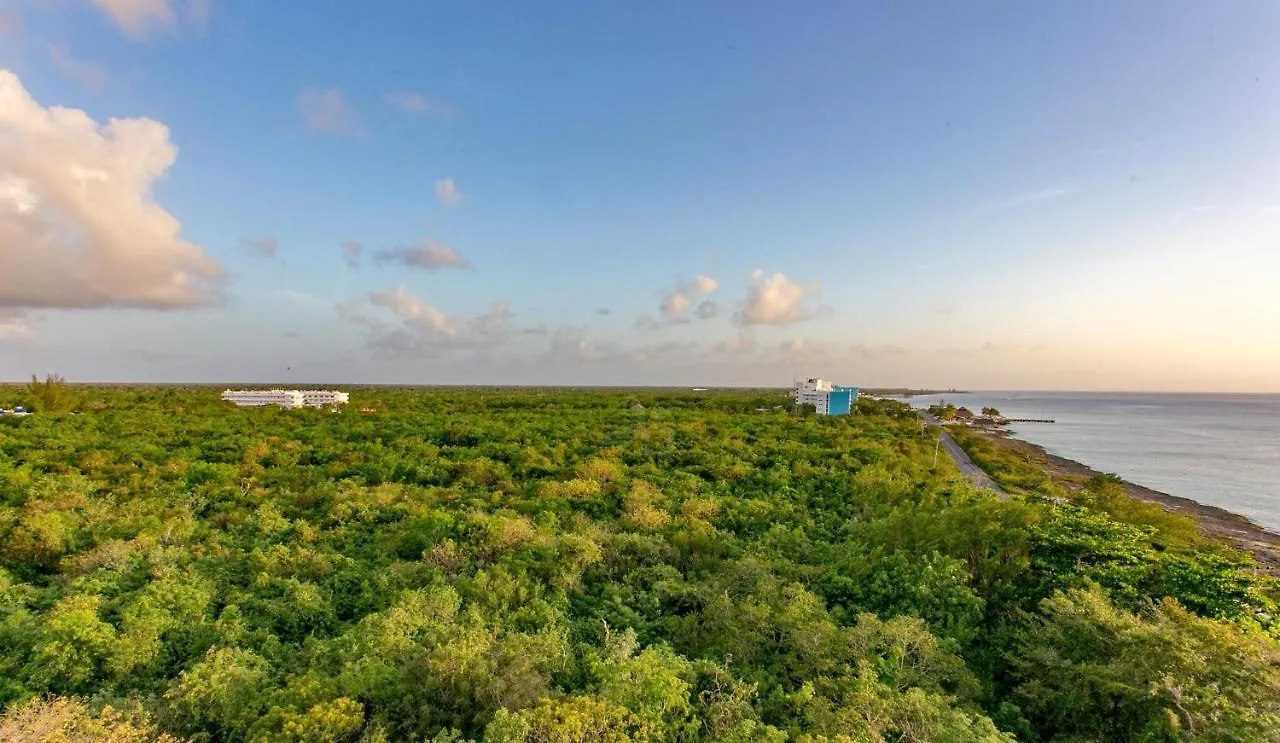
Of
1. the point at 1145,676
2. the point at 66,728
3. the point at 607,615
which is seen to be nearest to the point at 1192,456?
the point at 1145,676

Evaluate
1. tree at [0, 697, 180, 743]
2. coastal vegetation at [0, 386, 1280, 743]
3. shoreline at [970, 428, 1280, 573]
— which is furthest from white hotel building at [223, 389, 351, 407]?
shoreline at [970, 428, 1280, 573]

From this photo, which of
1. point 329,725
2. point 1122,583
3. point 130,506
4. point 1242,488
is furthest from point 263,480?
point 1242,488

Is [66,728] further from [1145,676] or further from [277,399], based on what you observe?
[277,399]

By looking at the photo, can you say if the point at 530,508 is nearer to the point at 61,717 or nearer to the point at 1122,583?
the point at 61,717

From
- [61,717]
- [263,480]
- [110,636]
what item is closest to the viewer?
[61,717]

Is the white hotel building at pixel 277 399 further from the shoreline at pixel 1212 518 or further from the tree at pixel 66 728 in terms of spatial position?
the shoreline at pixel 1212 518

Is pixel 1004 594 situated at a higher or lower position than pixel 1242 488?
higher
